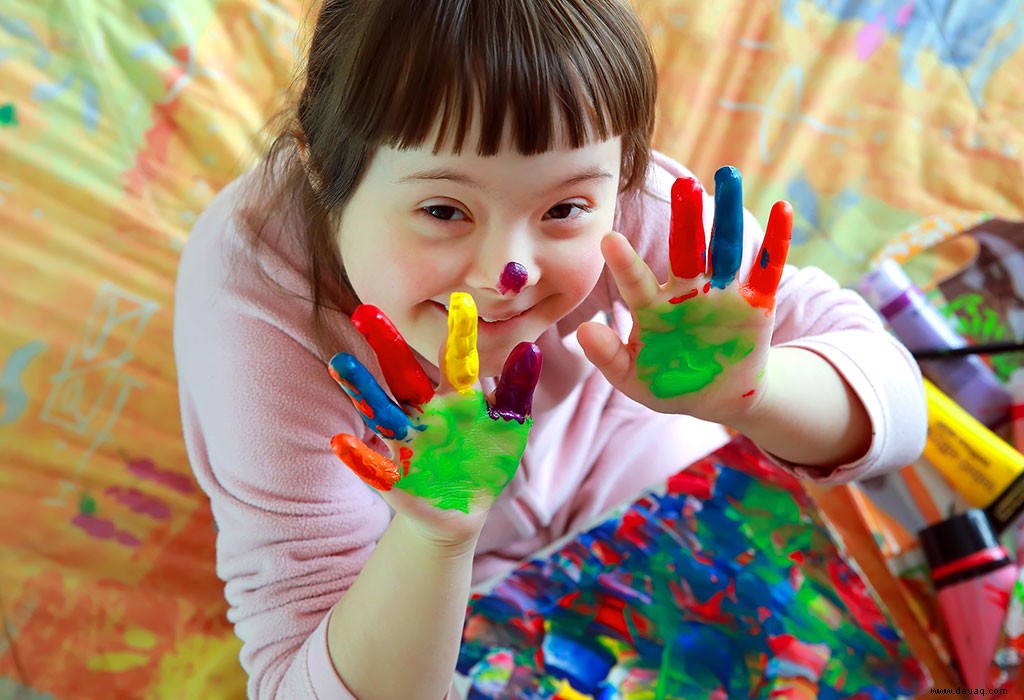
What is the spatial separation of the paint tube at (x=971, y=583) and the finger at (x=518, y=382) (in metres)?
0.62

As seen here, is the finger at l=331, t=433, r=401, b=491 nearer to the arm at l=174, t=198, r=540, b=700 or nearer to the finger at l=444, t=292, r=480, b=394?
the finger at l=444, t=292, r=480, b=394

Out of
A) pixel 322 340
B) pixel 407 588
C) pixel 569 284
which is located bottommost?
pixel 407 588

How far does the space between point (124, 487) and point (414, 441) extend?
0.57 metres

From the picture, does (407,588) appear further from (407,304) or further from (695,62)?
(695,62)

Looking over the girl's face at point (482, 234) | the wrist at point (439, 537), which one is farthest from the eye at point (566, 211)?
the wrist at point (439, 537)

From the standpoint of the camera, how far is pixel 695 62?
1.29 metres

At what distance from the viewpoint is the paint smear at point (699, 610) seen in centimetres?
88

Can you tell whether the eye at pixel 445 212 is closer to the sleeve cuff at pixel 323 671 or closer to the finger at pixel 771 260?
the finger at pixel 771 260

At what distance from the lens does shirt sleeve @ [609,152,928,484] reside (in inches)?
32.5

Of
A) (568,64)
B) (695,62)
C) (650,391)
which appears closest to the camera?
Result: (568,64)

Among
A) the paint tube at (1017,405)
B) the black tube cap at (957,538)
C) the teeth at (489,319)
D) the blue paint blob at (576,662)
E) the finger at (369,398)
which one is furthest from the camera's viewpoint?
the paint tube at (1017,405)

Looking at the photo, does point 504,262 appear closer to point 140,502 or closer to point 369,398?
point 369,398

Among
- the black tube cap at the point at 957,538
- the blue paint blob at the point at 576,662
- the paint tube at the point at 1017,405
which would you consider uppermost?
the paint tube at the point at 1017,405

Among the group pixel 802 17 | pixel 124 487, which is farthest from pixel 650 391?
pixel 802 17
